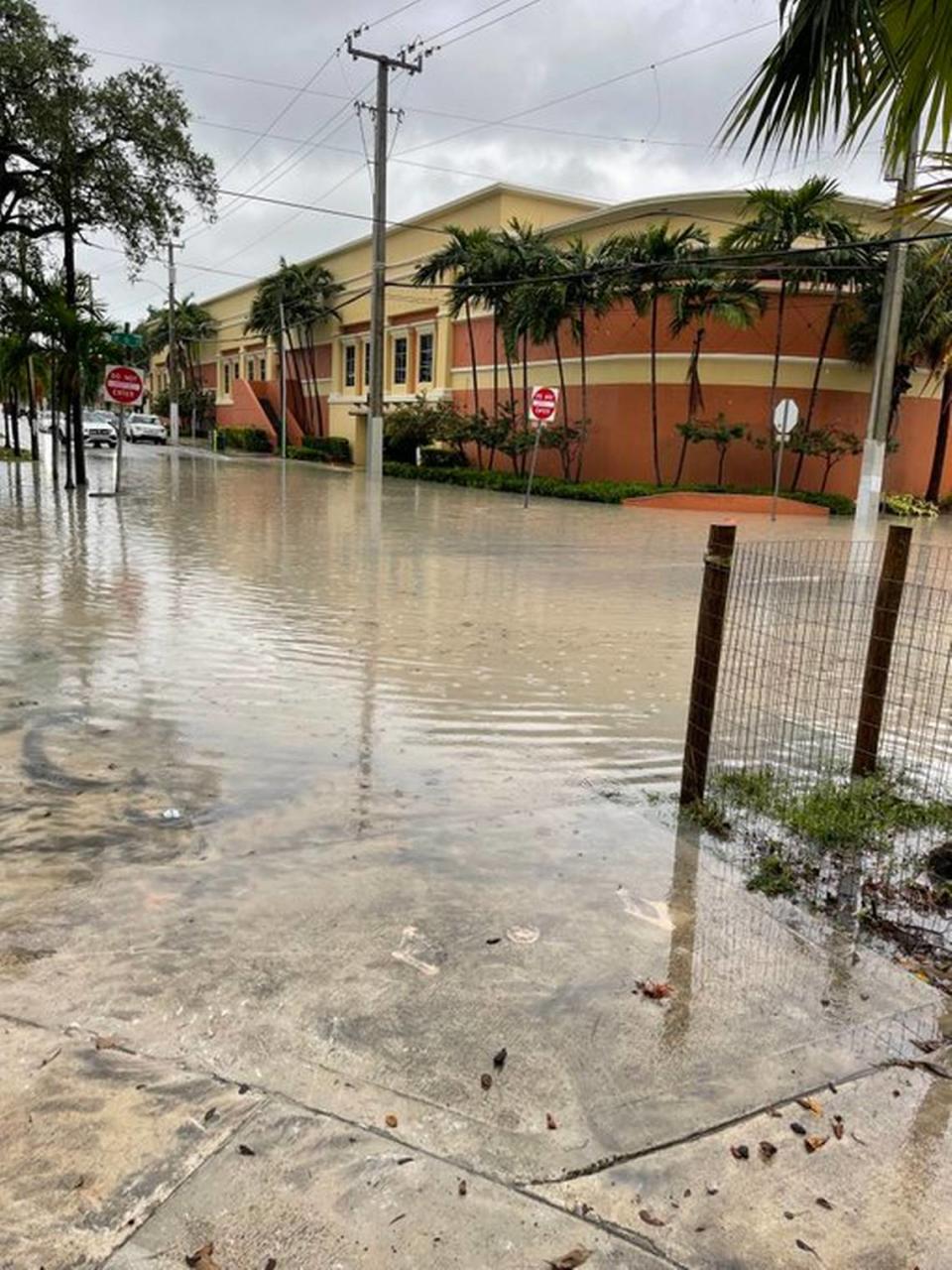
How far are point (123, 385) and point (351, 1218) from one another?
19.5 m

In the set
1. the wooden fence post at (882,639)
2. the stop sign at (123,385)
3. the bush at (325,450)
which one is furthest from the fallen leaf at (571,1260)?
the bush at (325,450)

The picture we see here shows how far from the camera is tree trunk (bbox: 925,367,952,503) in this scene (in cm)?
2988

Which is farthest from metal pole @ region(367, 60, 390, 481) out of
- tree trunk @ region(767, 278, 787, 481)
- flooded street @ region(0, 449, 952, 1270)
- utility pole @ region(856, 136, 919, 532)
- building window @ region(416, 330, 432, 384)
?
flooded street @ region(0, 449, 952, 1270)

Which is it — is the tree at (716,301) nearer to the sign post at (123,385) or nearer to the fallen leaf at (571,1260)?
the sign post at (123,385)

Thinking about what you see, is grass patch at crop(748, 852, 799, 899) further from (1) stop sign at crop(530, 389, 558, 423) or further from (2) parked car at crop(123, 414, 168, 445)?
(2) parked car at crop(123, 414, 168, 445)

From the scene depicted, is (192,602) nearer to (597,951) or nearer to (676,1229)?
(597,951)

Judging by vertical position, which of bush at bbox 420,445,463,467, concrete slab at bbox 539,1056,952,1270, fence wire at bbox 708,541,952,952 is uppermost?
bush at bbox 420,445,463,467

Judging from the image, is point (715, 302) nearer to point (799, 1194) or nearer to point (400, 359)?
point (400, 359)

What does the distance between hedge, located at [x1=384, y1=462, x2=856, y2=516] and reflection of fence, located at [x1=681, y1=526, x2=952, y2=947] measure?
17.8 meters

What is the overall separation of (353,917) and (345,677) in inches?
142

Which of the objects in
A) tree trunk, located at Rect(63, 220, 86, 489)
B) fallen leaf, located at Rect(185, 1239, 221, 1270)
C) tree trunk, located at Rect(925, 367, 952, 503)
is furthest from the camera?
tree trunk, located at Rect(925, 367, 952, 503)

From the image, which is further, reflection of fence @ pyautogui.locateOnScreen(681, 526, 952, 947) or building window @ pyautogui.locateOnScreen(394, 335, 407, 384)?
building window @ pyautogui.locateOnScreen(394, 335, 407, 384)

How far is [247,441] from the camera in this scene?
5331 cm

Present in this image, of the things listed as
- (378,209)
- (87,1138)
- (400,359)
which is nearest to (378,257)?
(378,209)
